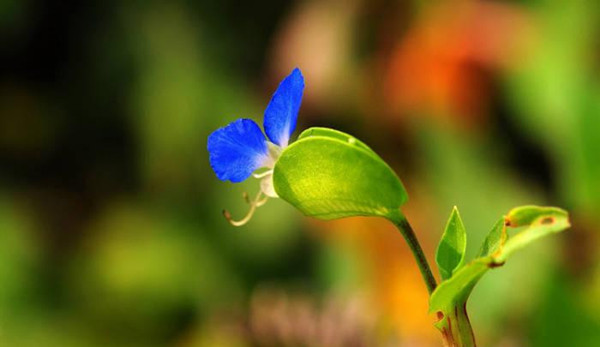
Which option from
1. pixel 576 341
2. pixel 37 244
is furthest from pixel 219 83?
pixel 576 341

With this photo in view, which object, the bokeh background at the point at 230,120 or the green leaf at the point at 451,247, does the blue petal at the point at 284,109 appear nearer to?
the green leaf at the point at 451,247

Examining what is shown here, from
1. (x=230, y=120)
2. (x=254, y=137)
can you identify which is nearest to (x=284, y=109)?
(x=254, y=137)

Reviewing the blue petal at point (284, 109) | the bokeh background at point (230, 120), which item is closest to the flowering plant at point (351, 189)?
the blue petal at point (284, 109)

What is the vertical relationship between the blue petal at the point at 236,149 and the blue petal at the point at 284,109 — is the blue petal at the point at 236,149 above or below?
below

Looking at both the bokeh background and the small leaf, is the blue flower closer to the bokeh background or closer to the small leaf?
the small leaf

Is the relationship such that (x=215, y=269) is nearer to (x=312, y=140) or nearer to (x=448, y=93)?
(x=448, y=93)

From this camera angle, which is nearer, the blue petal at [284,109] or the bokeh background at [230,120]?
the blue petal at [284,109]
